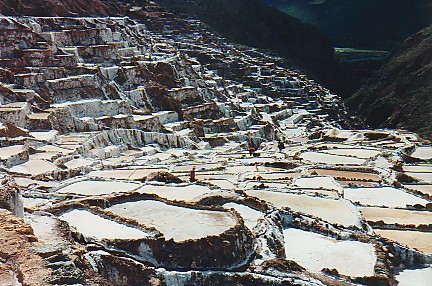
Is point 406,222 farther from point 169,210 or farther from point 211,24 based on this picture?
point 211,24

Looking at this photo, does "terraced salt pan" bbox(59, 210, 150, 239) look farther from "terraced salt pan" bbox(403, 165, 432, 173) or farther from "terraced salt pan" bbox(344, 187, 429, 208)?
"terraced salt pan" bbox(403, 165, 432, 173)

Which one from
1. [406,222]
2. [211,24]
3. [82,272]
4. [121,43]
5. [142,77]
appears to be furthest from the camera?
[211,24]

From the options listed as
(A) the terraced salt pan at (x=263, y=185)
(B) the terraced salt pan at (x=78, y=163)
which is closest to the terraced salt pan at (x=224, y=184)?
(A) the terraced salt pan at (x=263, y=185)

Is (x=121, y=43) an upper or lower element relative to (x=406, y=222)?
upper

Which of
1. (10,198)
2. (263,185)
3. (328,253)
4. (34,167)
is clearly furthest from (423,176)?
(10,198)

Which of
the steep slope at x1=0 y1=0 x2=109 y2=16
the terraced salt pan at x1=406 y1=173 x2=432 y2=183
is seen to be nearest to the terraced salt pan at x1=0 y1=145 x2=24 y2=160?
the terraced salt pan at x1=406 y1=173 x2=432 y2=183

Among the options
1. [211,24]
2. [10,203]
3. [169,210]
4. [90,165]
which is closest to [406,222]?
[169,210]

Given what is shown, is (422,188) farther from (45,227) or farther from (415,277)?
(45,227)
